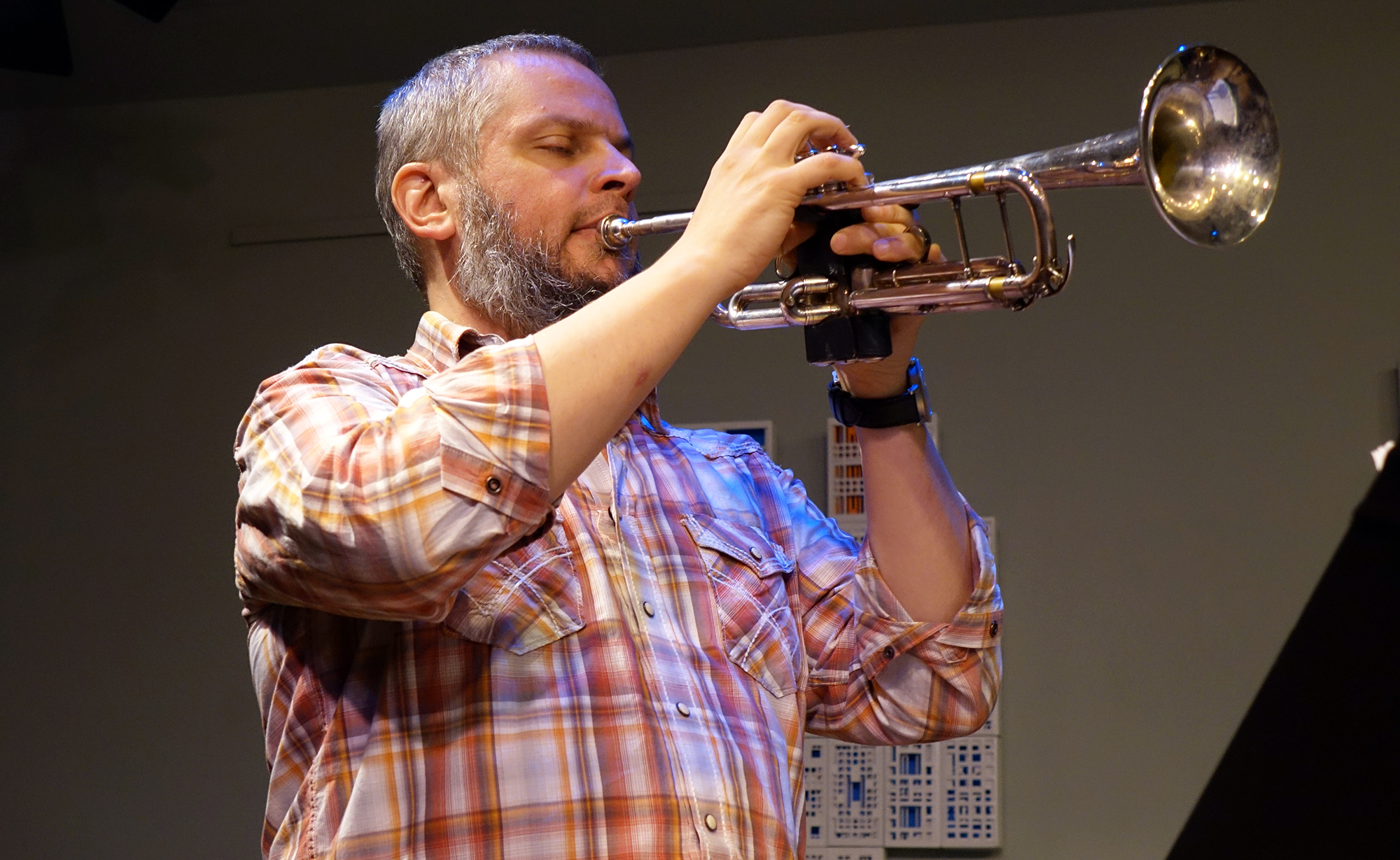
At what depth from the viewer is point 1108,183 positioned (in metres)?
1.47

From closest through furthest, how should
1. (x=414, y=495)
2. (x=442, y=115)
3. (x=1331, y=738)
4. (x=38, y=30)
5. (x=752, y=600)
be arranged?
(x=1331, y=738), (x=414, y=495), (x=752, y=600), (x=442, y=115), (x=38, y=30)

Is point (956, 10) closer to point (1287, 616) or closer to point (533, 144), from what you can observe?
point (1287, 616)

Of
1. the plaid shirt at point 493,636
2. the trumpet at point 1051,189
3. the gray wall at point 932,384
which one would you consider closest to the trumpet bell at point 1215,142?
the trumpet at point 1051,189

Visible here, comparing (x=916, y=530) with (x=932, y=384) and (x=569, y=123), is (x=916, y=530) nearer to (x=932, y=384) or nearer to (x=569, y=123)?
(x=569, y=123)

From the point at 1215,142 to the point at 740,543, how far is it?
2.33 feet

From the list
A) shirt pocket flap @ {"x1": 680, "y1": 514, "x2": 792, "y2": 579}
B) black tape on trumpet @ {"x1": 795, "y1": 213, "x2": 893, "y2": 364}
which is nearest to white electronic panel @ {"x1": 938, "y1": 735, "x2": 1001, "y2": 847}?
shirt pocket flap @ {"x1": 680, "y1": 514, "x2": 792, "y2": 579}

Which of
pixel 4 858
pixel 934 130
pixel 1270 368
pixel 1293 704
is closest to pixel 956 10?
pixel 934 130

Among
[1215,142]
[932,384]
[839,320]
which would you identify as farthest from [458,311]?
[932,384]

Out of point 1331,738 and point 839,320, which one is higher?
point 839,320

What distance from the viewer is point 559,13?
3.79 meters

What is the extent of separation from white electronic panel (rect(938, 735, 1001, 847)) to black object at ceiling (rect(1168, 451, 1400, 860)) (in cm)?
272

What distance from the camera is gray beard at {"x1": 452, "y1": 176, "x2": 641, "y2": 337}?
1670 millimetres

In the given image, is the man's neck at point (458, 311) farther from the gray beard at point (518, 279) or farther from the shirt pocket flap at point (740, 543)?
the shirt pocket flap at point (740, 543)

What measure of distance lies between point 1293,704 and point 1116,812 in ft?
9.31
